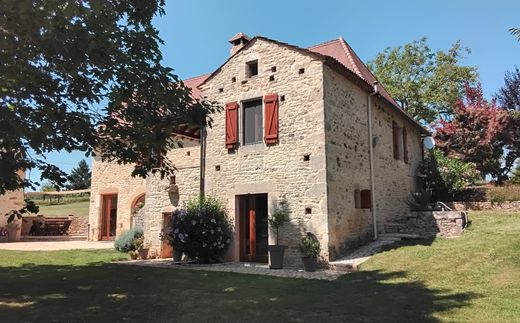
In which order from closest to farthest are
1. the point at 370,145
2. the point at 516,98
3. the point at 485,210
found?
1. the point at 370,145
2. the point at 485,210
3. the point at 516,98

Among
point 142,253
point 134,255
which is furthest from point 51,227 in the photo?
point 142,253

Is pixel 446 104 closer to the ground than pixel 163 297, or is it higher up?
higher up

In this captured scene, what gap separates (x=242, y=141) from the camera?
12.3 meters

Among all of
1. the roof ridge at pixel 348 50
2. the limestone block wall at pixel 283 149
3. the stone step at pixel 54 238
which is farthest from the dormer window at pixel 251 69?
the stone step at pixel 54 238

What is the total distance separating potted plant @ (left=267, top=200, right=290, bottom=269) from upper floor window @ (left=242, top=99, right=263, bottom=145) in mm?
2153

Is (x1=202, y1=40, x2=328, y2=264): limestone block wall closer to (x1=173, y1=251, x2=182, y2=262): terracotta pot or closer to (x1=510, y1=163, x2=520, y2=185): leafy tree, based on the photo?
(x1=173, y1=251, x2=182, y2=262): terracotta pot

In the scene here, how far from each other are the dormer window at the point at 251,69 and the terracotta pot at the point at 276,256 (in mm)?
5276

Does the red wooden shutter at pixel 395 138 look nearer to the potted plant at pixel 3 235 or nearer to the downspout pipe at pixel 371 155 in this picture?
the downspout pipe at pixel 371 155

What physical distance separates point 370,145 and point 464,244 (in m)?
4.13

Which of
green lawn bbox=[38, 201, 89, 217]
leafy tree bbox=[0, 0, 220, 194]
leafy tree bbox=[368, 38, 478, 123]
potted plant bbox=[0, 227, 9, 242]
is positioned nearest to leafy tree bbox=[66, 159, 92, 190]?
green lawn bbox=[38, 201, 89, 217]

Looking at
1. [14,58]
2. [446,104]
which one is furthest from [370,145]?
[446,104]

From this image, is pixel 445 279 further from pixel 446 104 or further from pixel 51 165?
pixel 446 104

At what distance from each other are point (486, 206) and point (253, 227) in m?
9.64

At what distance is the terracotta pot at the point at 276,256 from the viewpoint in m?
10.5
